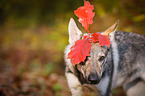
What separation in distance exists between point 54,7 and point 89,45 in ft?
21.5

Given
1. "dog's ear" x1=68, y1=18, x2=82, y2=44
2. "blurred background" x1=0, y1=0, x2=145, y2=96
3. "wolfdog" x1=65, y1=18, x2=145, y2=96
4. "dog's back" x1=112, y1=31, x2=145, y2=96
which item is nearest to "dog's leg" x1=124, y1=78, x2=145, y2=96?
"wolfdog" x1=65, y1=18, x2=145, y2=96

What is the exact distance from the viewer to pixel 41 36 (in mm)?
8375

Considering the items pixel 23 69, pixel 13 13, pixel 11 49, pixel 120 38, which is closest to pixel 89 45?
pixel 120 38

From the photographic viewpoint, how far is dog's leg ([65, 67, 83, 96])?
2453mm

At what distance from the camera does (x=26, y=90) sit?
3482 mm

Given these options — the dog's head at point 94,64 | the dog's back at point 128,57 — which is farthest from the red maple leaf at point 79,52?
the dog's back at point 128,57

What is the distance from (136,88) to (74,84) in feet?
5.47

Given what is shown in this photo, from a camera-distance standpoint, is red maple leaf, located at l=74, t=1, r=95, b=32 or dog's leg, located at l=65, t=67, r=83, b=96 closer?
red maple leaf, located at l=74, t=1, r=95, b=32

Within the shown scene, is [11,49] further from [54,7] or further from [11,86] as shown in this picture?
[11,86]

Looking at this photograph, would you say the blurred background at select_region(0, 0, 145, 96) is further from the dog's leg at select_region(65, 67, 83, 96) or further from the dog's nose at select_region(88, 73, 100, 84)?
the dog's nose at select_region(88, 73, 100, 84)

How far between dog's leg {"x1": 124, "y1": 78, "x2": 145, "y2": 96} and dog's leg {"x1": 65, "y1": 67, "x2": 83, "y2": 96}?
138cm

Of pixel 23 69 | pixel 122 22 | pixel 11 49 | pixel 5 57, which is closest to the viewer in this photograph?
pixel 122 22

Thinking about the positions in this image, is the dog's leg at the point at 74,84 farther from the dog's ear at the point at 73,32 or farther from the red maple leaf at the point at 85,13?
the red maple leaf at the point at 85,13

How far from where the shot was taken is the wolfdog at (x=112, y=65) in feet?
7.14
